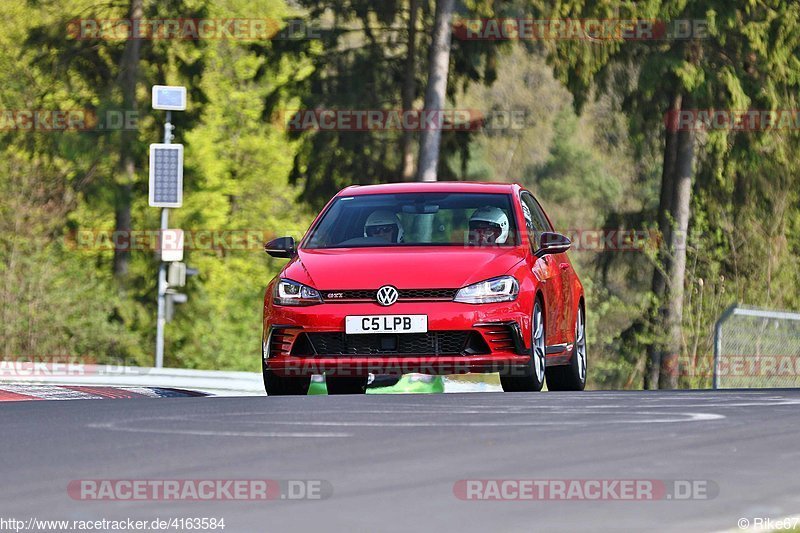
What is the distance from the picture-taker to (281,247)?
13594 millimetres

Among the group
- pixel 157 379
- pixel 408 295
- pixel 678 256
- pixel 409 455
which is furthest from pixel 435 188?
pixel 678 256

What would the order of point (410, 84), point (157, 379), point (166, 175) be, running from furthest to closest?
point (410, 84)
point (166, 175)
point (157, 379)

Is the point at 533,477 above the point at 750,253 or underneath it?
above

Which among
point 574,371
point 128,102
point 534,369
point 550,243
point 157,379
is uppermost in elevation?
point 550,243

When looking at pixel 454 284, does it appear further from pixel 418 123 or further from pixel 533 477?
pixel 418 123

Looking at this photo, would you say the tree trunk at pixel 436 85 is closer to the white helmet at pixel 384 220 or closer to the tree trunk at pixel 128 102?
the tree trunk at pixel 128 102

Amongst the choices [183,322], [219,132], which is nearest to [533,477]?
[183,322]

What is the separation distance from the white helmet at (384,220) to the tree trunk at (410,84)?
85.9 feet

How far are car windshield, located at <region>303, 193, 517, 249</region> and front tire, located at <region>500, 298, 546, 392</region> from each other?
699mm

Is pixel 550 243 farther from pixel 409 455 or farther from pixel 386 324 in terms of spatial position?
pixel 409 455

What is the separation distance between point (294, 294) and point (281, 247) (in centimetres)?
86

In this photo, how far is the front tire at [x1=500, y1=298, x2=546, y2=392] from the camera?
42.3 ft

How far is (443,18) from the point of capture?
114 ft

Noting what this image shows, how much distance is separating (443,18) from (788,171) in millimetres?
8117
